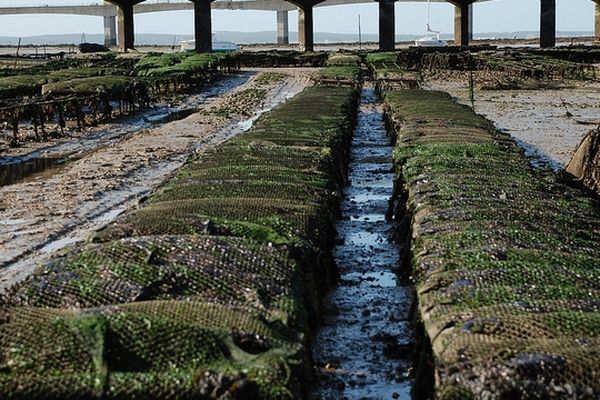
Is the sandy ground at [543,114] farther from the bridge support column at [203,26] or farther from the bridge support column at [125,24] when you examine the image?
the bridge support column at [125,24]

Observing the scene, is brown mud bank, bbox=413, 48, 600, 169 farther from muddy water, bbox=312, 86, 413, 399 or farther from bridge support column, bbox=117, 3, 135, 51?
bridge support column, bbox=117, 3, 135, 51

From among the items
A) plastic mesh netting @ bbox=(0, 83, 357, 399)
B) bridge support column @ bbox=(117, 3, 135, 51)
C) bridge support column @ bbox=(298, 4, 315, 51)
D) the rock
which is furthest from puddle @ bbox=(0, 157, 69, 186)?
bridge support column @ bbox=(298, 4, 315, 51)

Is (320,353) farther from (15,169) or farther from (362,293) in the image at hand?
(15,169)

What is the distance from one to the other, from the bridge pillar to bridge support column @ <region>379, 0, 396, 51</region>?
32.1ft

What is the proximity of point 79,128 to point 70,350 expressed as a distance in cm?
1936

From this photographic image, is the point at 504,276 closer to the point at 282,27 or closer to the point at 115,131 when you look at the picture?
the point at 115,131

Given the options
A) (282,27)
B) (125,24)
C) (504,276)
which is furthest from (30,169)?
(282,27)

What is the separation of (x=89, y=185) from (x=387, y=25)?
47.2 metres

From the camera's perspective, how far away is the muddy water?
736 cm

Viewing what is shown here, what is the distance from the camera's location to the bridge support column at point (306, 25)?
62.8 metres

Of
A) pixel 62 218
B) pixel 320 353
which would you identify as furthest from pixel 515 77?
pixel 320 353

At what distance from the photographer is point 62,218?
12844mm

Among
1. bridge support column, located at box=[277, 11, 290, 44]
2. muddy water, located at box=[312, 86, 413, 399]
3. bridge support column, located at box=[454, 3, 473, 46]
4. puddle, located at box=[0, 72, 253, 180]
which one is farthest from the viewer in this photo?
bridge support column, located at box=[277, 11, 290, 44]

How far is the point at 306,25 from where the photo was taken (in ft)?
208
